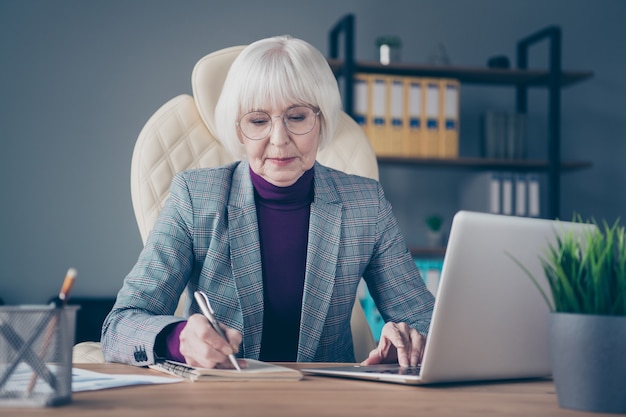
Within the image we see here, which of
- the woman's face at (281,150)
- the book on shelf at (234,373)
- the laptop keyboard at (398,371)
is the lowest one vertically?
the laptop keyboard at (398,371)

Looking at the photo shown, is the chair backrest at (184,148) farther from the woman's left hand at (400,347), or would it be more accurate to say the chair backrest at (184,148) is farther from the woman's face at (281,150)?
the woman's left hand at (400,347)

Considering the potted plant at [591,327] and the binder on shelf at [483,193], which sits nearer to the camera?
the potted plant at [591,327]

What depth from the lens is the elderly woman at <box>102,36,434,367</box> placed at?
1.42m

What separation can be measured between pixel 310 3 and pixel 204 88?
78.4 inches

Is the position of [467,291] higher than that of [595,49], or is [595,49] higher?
[595,49]

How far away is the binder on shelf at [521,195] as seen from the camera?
3.46 meters

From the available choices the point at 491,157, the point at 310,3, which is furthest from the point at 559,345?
the point at 310,3

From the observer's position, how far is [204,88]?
1.76 m

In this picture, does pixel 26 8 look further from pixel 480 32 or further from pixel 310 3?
pixel 480 32

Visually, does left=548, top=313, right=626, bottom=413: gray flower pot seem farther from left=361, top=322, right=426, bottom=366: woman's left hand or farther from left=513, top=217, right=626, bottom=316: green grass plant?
left=361, top=322, right=426, bottom=366: woman's left hand

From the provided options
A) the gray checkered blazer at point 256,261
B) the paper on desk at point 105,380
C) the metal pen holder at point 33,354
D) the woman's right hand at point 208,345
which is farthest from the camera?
the gray checkered blazer at point 256,261

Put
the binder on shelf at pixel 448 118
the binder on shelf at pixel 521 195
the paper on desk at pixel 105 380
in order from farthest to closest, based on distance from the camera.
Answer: the binder on shelf at pixel 521 195 → the binder on shelf at pixel 448 118 → the paper on desk at pixel 105 380

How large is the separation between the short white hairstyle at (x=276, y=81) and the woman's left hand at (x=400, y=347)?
0.53 meters

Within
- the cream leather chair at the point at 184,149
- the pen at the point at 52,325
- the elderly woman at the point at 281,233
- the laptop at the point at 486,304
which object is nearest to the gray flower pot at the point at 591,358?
the laptop at the point at 486,304
